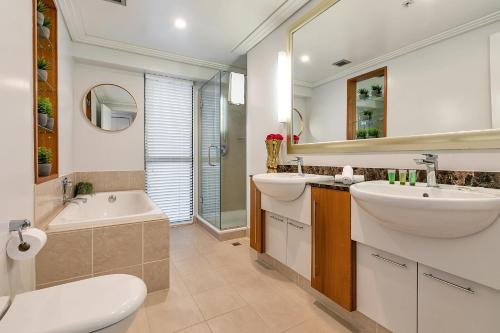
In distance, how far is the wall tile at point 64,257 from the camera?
150 cm

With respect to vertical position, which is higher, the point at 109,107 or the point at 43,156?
the point at 109,107

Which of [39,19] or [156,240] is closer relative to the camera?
[39,19]

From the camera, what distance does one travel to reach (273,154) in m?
2.37

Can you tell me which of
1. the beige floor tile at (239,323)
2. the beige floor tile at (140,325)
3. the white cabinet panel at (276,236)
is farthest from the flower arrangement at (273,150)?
the beige floor tile at (140,325)

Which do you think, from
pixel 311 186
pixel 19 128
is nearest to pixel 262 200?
pixel 311 186

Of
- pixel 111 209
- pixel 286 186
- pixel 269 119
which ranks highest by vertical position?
pixel 269 119

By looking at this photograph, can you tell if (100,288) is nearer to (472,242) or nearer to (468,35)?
(472,242)

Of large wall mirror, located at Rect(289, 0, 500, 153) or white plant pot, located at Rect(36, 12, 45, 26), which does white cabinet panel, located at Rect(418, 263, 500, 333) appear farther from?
white plant pot, located at Rect(36, 12, 45, 26)

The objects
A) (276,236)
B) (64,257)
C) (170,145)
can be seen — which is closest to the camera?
(64,257)

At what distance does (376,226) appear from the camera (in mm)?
1226

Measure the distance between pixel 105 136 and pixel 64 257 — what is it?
1.95m

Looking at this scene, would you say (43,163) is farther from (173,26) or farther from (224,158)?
(224,158)

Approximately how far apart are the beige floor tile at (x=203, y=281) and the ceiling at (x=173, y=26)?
244cm

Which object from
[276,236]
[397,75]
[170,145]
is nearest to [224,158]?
[170,145]
